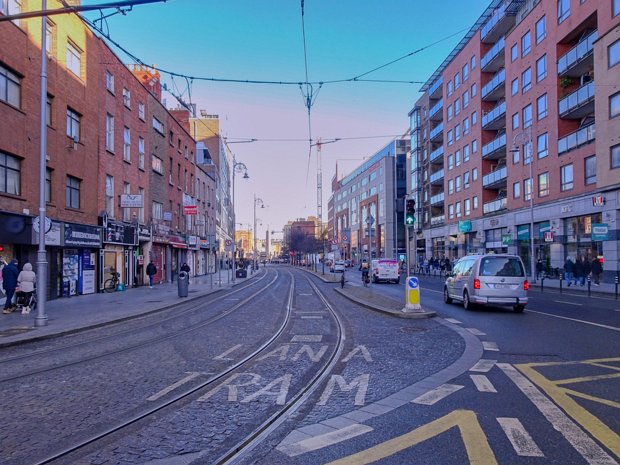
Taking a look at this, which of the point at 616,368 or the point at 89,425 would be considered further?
the point at 616,368

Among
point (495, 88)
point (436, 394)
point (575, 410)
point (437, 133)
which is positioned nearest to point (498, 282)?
point (436, 394)

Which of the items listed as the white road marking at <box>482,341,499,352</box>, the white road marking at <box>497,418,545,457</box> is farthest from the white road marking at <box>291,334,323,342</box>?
the white road marking at <box>497,418,545,457</box>

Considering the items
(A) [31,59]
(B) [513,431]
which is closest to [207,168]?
(A) [31,59]

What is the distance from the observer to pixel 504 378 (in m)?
6.76

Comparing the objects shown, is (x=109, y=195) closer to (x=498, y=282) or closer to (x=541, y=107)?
(x=498, y=282)

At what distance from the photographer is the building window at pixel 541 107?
35.4 metres

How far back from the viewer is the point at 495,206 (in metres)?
44.4

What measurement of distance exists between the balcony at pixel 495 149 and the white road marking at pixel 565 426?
131ft

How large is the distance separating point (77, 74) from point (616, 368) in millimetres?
23463

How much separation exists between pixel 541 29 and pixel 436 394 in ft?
125

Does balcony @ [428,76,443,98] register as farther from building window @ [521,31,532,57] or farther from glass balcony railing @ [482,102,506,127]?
building window @ [521,31,532,57]

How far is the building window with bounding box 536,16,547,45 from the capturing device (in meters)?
35.7

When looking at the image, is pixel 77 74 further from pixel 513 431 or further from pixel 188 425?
pixel 513 431

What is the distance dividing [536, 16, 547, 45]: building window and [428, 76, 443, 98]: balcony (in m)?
24.1
